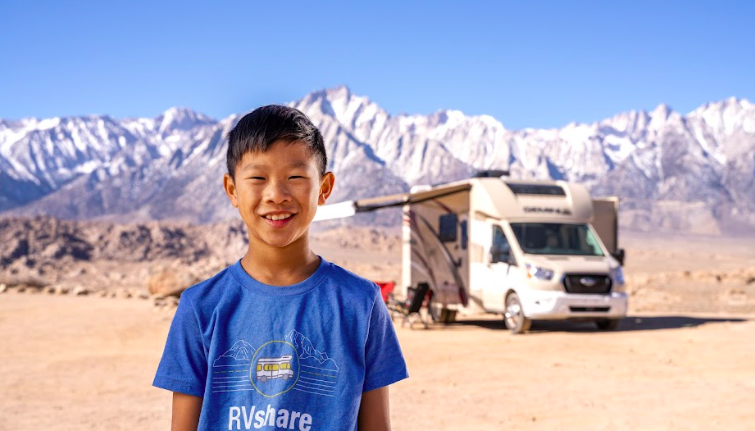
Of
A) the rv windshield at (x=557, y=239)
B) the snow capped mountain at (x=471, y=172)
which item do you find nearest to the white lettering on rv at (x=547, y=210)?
the rv windshield at (x=557, y=239)

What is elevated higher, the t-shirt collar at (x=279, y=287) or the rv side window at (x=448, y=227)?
the rv side window at (x=448, y=227)

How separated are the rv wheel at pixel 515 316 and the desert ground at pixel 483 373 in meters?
0.17

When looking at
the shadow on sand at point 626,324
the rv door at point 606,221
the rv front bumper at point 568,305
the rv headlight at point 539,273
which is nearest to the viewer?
the rv front bumper at point 568,305

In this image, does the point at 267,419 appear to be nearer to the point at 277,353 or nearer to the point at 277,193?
the point at 277,353

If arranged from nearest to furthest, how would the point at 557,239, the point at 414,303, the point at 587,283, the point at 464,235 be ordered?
1. the point at 587,283
2. the point at 557,239
3. the point at 414,303
4. the point at 464,235

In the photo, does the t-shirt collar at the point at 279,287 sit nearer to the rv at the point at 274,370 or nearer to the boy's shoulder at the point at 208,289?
the boy's shoulder at the point at 208,289

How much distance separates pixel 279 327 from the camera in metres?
2.03

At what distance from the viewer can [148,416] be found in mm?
7090

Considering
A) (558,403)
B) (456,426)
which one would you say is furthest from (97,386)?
(558,403)

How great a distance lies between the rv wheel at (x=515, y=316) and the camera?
44.4 ft

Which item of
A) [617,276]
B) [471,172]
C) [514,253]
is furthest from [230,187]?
[471,172]

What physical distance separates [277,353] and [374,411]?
1.10 feet

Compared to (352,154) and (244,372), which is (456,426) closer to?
(244,372)

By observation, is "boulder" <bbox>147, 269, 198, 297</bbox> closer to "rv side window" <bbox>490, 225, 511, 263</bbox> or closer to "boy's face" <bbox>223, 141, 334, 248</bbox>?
"rv side window" <bbox>490, 225, 511, 263</bbox>
